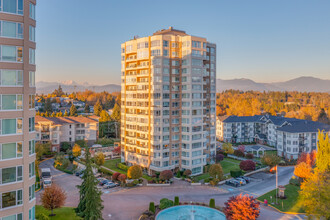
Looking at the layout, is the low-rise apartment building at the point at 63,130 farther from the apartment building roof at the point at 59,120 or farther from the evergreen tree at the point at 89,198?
the evergreen tree at the point at 89,198

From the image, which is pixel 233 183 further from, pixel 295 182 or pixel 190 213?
pixel 190 213

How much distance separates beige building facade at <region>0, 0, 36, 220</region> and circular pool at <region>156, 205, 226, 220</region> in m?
20.3

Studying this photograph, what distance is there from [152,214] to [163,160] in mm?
19706

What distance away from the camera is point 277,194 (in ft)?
154

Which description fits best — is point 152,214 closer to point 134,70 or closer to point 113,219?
point 113,219

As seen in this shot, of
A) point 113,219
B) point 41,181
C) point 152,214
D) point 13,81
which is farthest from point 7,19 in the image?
point 41,181

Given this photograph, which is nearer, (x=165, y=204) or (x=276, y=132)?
(x=165, y=204)

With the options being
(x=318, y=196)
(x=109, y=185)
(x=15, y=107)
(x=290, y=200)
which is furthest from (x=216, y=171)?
(x=15, y=107)

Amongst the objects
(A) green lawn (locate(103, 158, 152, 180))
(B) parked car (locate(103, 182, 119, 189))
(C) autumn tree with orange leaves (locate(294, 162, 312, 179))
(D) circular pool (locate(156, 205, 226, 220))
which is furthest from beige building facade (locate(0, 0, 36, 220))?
(C) autumn tree with orange leaves (locate(294, 162, 312, 179))

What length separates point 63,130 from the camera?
82.3m

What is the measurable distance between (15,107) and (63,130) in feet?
207

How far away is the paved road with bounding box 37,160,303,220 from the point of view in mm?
39375

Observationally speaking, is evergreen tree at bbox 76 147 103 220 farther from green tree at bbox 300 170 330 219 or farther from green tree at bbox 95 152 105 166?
green tree at bbox 95 152 105 166

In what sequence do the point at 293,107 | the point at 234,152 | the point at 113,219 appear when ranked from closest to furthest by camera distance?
the point at 113,219, the point at 234,152, the point at 293,107
